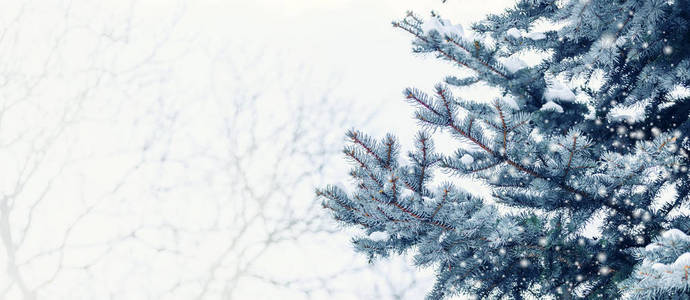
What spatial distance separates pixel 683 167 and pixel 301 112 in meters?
9.99

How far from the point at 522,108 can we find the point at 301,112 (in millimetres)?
9592

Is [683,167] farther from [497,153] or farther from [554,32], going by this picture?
[497,153]

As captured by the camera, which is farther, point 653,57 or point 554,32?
point 554,32

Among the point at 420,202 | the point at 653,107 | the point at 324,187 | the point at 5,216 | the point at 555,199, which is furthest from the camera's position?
the point at 5,216

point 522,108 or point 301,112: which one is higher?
point 301,112

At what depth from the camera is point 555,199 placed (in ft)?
6.44

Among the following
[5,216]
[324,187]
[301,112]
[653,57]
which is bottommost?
[324,187]

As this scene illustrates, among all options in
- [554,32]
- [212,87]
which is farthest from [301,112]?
[554,32]

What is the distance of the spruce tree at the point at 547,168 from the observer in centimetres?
159

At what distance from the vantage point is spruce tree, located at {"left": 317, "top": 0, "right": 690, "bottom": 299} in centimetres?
159

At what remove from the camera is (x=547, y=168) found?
5.77 ft

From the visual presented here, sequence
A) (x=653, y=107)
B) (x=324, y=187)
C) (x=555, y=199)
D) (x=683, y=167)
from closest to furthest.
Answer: (x=324, y=187) < (x=555, y=199) < (x=683, y=167) < (x=653, y=107)

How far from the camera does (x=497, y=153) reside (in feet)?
5.52

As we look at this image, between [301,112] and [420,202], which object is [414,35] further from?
[301,112]
